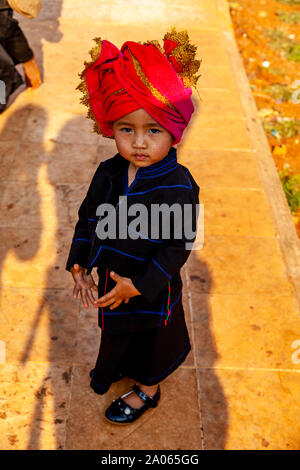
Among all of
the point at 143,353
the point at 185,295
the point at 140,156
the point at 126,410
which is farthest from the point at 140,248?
the point at 185,295

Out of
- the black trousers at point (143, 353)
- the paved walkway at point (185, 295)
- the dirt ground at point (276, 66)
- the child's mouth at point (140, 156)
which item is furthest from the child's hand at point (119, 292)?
the dirt ground at point (276, 66)

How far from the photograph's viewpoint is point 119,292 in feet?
6.87

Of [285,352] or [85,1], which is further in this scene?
[85,1]

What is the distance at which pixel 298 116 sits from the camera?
5871 mm

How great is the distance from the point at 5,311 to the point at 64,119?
99.8 inches

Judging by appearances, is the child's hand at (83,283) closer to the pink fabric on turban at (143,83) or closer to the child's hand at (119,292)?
the child's hand at (119,292)

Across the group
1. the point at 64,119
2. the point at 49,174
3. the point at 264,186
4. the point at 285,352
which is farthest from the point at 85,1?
the point at 285,352

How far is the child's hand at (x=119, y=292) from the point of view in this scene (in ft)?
6.77

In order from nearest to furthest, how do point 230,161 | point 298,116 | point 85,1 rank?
point 230,161, point 298,116, point 85,1

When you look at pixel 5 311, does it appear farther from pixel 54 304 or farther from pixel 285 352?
pixel 285 352

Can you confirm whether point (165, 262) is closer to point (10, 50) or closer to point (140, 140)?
point (140, 140)

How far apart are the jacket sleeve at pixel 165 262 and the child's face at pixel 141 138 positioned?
22cm

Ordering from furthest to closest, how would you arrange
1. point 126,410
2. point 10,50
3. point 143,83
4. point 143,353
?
1. point 10,50
2. point 126,410
3. point 143,353
4. point 143,83

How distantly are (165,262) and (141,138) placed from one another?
1.71ft
